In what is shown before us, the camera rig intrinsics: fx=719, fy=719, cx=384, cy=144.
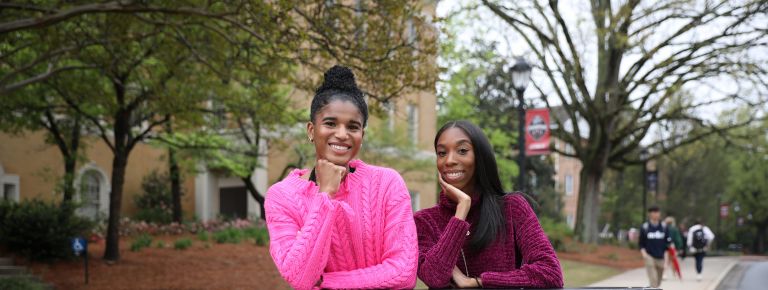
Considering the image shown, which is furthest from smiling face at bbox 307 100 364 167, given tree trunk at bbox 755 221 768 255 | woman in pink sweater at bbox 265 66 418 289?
tree trunk at bbox 755 221 768 255

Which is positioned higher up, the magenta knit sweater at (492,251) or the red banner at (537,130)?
the red banner at (537,130)

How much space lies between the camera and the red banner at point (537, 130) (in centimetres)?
1477

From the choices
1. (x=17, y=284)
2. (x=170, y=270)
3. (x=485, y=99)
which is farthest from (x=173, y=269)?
(x=485, y=99)

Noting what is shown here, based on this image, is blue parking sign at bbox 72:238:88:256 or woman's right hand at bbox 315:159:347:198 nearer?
woman's right hand at bbox 315:159:347:198

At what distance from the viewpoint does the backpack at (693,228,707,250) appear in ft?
64.2

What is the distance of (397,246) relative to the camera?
103 inches

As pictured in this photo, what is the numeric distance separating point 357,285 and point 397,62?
25.5 ft

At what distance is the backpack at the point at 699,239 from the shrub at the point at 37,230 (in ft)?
52.2

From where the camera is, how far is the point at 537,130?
14969 millimetres

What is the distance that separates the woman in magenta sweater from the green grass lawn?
1449 centimetres

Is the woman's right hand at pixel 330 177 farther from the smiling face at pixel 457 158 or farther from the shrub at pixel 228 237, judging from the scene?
the shrub at pixel 228 237

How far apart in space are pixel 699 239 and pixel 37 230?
16711mm

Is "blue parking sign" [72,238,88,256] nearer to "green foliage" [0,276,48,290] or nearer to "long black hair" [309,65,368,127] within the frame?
"green foliage" [0,276,48,290]

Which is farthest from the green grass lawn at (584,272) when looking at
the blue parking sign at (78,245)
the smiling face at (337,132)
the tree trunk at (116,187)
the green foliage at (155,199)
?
the smiling face at (337,132)
